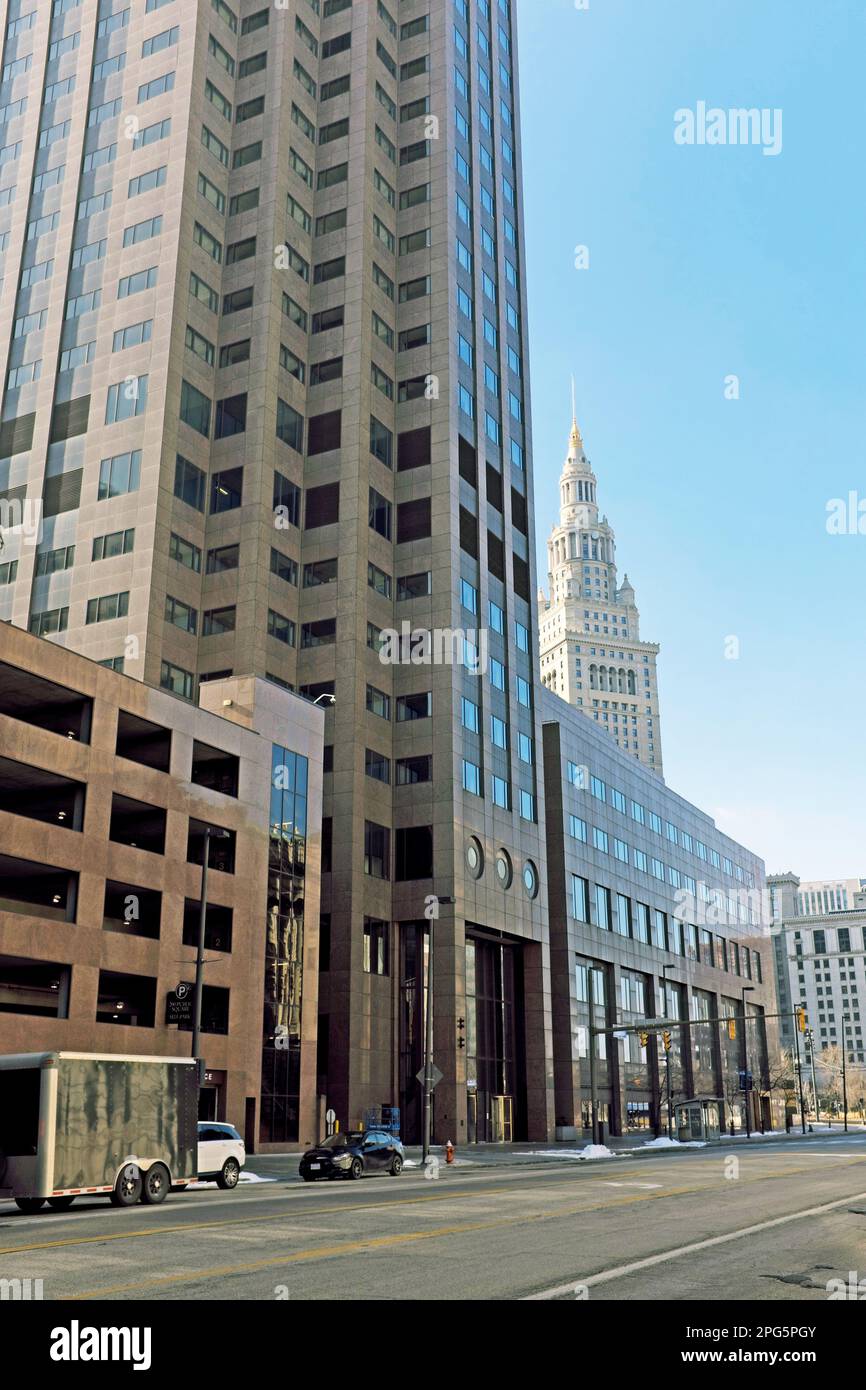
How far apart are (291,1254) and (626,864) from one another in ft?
291

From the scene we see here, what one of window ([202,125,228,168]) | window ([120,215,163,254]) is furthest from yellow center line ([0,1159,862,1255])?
window ([202,125,228,168])

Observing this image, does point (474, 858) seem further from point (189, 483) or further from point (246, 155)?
point (246, 155)

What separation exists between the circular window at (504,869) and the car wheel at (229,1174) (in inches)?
1679

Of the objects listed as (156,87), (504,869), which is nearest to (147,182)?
(156,87)

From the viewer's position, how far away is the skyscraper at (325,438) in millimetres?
66562

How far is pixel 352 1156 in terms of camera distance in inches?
1400

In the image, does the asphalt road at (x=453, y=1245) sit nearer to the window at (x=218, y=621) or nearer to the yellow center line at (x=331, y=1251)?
the yellow center line at (x=331, y=1251)

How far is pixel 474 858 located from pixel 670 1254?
183 ft

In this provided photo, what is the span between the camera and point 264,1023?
51844 mm

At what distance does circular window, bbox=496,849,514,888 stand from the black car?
34.8 metres

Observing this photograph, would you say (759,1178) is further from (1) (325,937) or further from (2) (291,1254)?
(1) (325,937)

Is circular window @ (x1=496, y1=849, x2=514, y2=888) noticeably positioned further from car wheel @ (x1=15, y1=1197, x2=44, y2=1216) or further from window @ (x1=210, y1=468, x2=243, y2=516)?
car wheel @ (x1=15, y1=1197, x2=44, y2=1216)

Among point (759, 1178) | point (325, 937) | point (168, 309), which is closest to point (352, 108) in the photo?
point (168, 309)

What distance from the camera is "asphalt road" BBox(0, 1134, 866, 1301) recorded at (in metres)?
11.5
